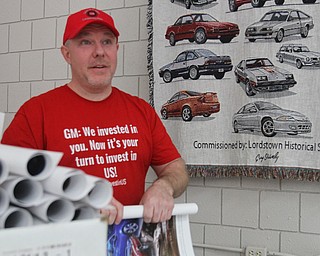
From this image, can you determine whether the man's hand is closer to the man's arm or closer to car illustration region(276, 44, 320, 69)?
the man's arm

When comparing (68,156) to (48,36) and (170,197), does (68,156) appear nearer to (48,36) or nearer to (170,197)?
(170,197)

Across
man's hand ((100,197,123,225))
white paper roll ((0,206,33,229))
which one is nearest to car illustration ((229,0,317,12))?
man's hand ((100,197,123,225))

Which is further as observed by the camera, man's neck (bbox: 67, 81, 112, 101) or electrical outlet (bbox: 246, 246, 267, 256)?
electrical outlet (bbox: 246, 246, 267, 256)

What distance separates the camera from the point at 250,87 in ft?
→ 7.52

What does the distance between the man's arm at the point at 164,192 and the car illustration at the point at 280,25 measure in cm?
64

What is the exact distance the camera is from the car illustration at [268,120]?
2.17 metres

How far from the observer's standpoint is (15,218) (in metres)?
0.75

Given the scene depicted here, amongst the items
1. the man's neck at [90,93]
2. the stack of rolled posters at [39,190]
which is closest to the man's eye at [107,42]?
the man's neck at [90,93]

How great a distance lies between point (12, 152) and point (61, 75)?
7.27 feet

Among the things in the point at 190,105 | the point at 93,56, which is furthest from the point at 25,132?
the point at 190,105

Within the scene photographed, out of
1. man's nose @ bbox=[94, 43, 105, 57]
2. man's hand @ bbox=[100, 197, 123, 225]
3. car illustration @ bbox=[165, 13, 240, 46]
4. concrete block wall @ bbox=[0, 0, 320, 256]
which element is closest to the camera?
man's hand @ bbox=[100, 197, 123, 225]

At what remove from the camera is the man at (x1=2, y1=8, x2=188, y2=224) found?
70.9 inches

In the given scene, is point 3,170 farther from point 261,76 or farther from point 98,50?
point 261,76

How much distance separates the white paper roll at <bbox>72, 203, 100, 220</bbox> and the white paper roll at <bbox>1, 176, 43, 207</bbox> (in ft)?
0.20
